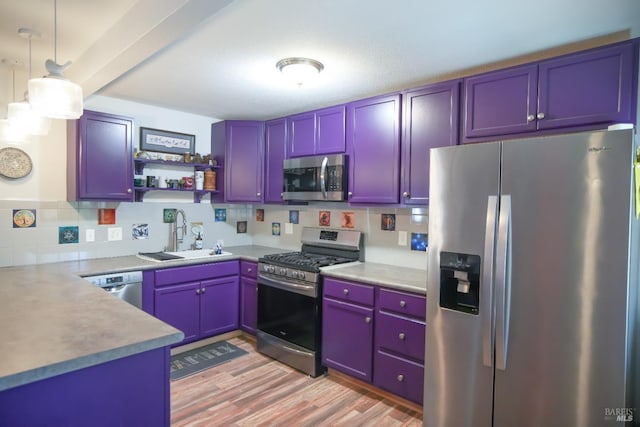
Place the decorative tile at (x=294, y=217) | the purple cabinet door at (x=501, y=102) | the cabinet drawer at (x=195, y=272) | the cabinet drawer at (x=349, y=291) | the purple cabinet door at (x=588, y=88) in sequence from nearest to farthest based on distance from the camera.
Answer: the purple cabinet door at (x=588, y=88) < the purple cabinet door at (x=501, y=102) < the cabinet drawer at (x=349, y=291) < the cabinet drawer at (x=195, y=272) < the decorative tile at (x=294, y=217)

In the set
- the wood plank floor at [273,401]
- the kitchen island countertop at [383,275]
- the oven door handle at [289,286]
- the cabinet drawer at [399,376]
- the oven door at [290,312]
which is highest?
the kitchen island countertop at [383,275]

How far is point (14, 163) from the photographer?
9.17ft

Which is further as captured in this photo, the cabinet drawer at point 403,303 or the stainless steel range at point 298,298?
the stainless steel range at point 298,298

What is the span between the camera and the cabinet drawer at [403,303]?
7.73ft

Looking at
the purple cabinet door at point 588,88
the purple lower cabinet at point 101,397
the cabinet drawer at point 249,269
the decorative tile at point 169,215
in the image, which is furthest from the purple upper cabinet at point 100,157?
the purple cabinet door at point 588,88

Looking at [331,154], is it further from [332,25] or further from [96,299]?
[96,299]

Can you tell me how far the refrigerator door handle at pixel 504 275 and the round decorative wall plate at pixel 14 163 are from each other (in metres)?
3.35

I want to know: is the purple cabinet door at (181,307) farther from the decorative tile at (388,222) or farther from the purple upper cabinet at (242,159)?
the decorative tile at (388,222)

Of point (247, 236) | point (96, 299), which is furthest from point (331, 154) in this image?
point (96, 299)

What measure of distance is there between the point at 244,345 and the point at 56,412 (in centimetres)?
247

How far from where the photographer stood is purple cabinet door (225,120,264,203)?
12.5 ft

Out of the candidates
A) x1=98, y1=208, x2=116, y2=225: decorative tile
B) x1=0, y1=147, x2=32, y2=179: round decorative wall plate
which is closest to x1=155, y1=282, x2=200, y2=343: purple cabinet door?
x1=98, y1=208, x2=116, y2=225: decorative tile

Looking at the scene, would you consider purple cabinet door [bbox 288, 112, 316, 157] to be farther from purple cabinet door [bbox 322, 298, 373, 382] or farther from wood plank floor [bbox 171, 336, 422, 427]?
wood plank floor [bbox 171, 336, 422, 427]

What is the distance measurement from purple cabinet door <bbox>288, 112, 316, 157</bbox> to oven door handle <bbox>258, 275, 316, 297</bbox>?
1190mm
